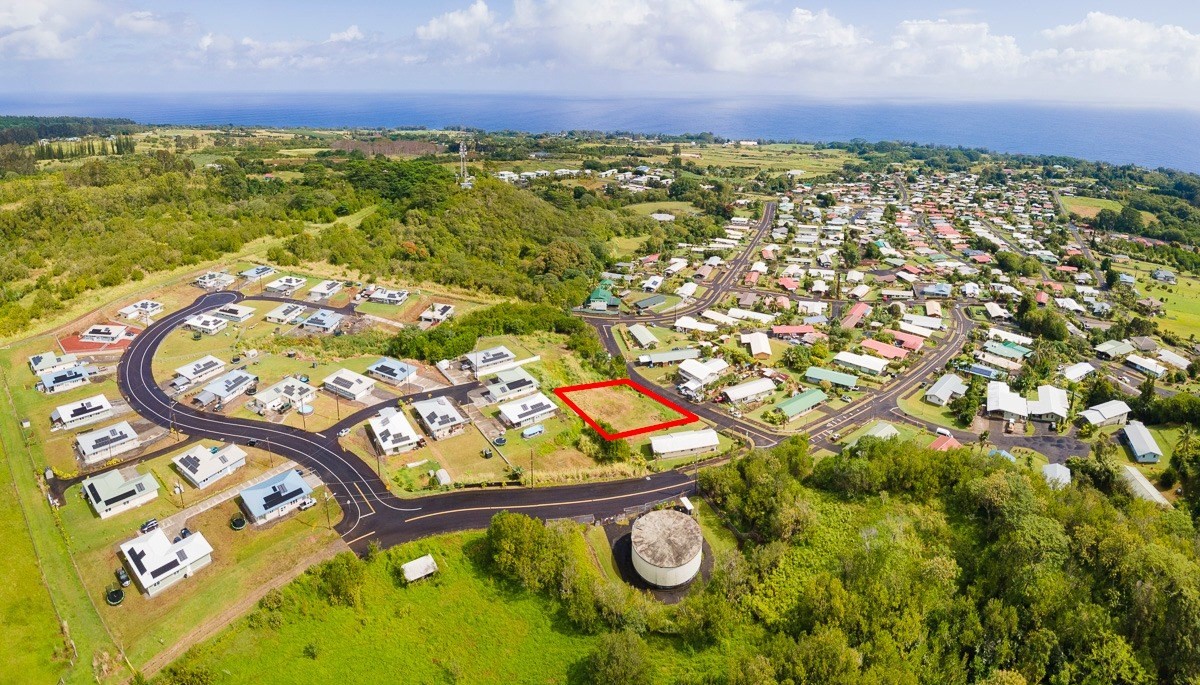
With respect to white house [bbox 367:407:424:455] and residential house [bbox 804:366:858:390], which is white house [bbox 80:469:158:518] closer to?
white house [bbox 367:407:424:455]

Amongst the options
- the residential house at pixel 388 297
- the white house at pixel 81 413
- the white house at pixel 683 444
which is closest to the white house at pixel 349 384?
the white house at pixel 81 413

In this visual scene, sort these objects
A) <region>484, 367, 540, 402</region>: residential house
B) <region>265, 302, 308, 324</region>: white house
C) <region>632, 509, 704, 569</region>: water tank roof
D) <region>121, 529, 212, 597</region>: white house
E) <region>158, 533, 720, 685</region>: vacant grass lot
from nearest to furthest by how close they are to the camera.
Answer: <region>158, 533, 720, 685</region>: vacant grass lot → <region>121, 529, 212, 597</region>: white house → <region>632, 509, 704, 569</region>: water tank roof → <region>484, 367, 540, 402</region>: residential house → <region>265, 302, 308, 324</region>: white house

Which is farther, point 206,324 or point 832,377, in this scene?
point 832,377

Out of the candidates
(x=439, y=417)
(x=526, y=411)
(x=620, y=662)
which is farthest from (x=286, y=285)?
(x=620, y=662)

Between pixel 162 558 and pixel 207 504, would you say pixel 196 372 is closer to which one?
pixel 207 504

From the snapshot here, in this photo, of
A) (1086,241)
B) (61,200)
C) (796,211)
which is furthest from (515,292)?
(1086,241)

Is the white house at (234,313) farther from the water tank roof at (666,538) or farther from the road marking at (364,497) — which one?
the water tank roof at (666,538)

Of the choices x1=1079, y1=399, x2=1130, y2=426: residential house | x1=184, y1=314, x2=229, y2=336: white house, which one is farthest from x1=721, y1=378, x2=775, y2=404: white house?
x1=184, y1=314, x2=229, y2=336: white house
